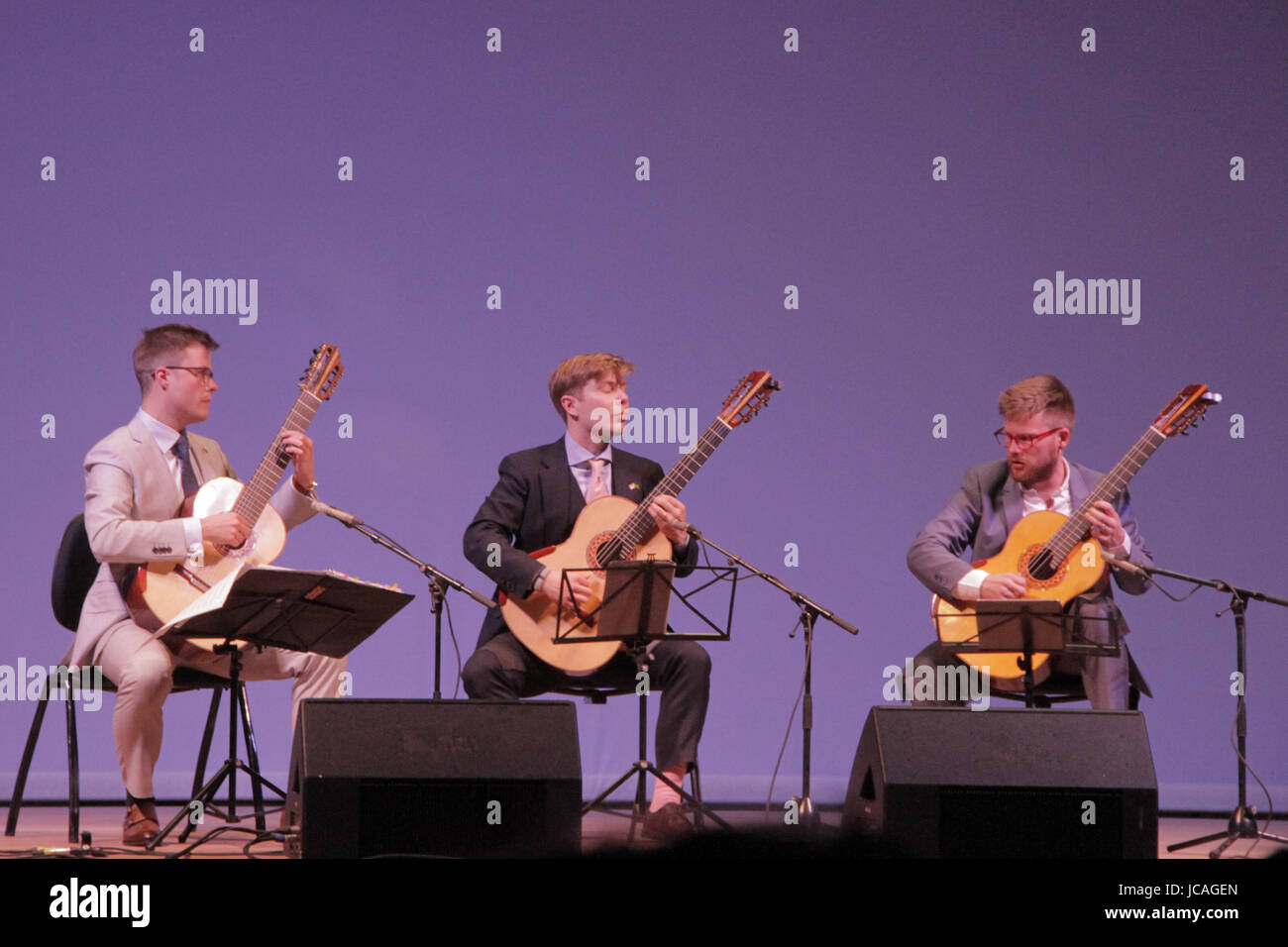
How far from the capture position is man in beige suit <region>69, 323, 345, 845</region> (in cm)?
478

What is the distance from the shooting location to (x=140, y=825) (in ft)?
15.3

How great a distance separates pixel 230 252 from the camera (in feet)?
20.9

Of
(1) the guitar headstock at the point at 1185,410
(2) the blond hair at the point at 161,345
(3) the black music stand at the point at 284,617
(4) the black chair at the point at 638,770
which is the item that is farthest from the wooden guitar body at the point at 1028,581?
(2) the blond hair at the point at 161,345

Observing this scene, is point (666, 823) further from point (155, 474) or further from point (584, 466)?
point (155, 474)

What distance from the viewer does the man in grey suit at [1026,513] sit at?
16.9 feet

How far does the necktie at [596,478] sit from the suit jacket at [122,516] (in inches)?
40.1

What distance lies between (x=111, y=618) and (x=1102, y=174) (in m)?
4.48

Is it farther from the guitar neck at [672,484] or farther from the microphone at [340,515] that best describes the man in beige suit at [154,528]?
the guitar neck at [672,484]

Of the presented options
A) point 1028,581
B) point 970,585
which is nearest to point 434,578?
point 970,585

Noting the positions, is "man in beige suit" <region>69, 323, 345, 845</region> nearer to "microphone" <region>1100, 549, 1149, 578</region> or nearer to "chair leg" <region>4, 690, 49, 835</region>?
"chair leg" <region>4, 690, 49, 835</region>

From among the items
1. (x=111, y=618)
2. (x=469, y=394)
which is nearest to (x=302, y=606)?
(x=111, y=618)

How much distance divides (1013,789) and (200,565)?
8.73ft
